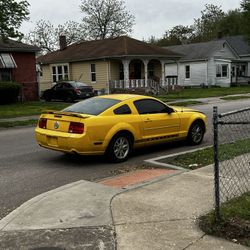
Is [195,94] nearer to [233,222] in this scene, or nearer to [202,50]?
[202,50]

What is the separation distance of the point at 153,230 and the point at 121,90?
32243 mm

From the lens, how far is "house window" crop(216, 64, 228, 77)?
4962 centimetres

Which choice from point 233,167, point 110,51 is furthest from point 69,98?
point 233,167

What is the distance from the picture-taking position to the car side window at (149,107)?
1037 centimetres

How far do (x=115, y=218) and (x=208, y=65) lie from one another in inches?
1772

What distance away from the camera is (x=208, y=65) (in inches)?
1927

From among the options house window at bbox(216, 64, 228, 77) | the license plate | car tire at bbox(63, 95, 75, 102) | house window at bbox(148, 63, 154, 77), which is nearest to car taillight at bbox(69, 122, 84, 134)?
the license plate

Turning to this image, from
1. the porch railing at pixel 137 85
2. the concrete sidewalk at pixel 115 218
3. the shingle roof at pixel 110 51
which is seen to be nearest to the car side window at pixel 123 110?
the concrete sidewalk at pixel 115 218

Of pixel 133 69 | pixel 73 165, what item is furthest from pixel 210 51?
pixel 73 165

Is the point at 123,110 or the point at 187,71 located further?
the point at 187,71

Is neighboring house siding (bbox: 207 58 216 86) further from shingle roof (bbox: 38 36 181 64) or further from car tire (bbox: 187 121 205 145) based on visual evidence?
car tire (bbox: 187 121 205 145)

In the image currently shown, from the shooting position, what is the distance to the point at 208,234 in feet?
15.9

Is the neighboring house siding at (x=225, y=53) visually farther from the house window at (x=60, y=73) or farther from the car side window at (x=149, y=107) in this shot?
the car side window at (x=149, y=107)

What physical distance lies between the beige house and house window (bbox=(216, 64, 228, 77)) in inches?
396
